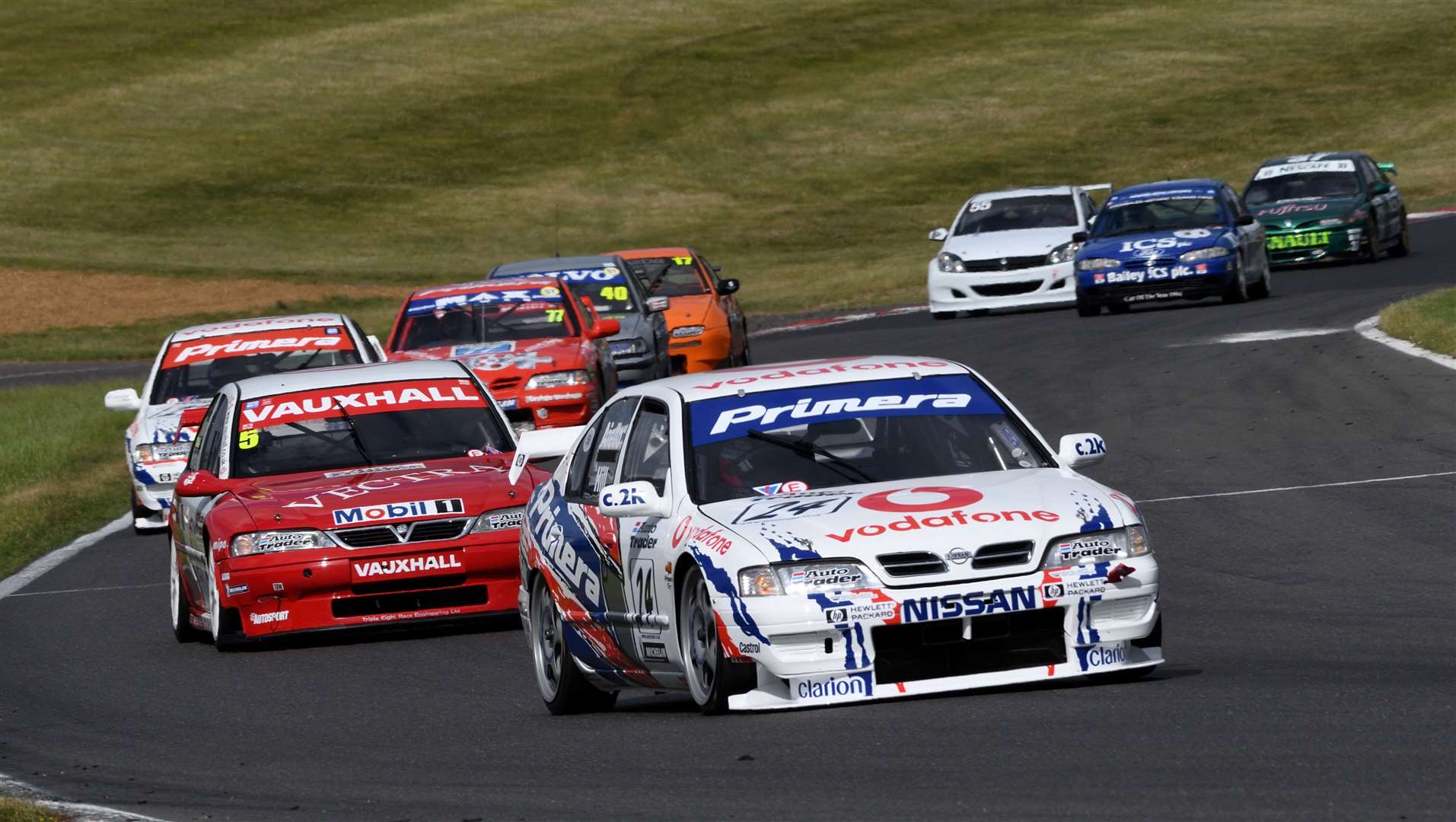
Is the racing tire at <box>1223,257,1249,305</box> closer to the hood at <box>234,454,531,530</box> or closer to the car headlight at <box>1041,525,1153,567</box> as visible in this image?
the hood at <box>234,454,531,530</box>

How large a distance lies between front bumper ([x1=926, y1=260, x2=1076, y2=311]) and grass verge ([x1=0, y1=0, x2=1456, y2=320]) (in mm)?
17007

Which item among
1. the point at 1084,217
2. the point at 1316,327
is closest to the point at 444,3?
the point at 1084,217

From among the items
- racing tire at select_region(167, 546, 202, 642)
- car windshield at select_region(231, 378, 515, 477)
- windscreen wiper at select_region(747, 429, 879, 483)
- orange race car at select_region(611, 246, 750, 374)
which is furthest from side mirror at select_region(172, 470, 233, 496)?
orange race car at select_region(611, 246, 750, 374)

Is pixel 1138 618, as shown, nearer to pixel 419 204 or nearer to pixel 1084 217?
pixel 1084 217

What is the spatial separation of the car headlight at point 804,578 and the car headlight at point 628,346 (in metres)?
15.2

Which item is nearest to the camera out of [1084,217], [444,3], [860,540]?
[860,540]

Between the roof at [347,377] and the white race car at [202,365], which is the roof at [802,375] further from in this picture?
the white race car at [202,365]

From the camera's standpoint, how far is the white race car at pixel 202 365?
727 inches

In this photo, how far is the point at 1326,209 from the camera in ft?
111

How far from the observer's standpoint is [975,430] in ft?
31.4

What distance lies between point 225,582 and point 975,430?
460 centimetres

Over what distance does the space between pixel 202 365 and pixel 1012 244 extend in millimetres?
13331

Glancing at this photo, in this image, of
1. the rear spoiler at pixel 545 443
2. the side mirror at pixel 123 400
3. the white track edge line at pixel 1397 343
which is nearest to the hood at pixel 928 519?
the rear spoiler at pixel 545 443

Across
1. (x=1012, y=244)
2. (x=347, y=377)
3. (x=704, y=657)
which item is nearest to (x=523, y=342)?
(x=347, y=377)
